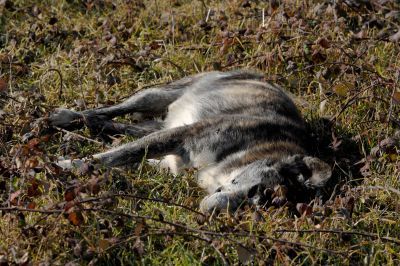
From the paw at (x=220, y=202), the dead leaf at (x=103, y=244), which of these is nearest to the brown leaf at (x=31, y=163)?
the dead leaf at (x=103, y=244)

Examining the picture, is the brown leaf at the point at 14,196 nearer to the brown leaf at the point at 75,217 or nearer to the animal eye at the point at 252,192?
the brown leaf at the point at 75,217

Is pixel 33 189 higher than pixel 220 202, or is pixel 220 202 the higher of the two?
pixel 33 189

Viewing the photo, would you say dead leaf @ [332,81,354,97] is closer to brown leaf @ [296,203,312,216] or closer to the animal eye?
the animal eye

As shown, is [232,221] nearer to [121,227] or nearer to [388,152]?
[121,227]

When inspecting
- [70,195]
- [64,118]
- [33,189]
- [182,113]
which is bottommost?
[182,113]

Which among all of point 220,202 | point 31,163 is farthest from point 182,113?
point 31,163

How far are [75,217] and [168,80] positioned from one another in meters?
3.19

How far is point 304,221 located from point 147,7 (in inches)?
161

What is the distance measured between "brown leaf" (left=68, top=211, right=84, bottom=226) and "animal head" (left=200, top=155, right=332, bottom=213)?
1128 millimetres

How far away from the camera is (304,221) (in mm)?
5035

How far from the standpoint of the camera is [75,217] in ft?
14.3

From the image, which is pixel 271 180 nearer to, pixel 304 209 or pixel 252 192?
pixel 252 192

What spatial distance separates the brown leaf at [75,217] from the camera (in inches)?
172

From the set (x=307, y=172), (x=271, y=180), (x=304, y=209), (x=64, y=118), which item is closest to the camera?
(x=304, y=209)
